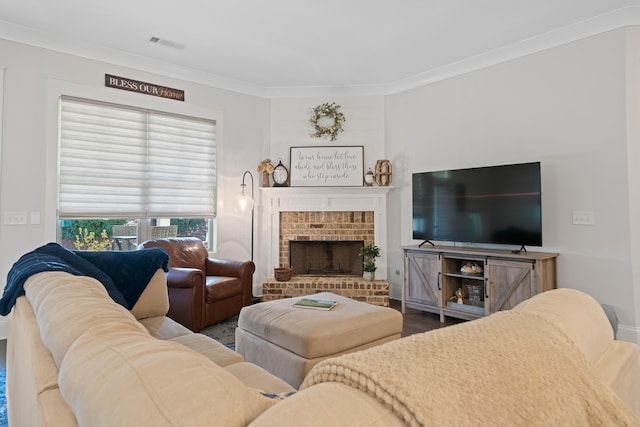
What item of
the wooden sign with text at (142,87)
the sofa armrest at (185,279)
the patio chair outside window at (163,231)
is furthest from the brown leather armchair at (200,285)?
the wooden sign with text at (142,87)

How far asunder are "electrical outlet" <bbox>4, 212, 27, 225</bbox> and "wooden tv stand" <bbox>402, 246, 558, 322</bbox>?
3.87 m

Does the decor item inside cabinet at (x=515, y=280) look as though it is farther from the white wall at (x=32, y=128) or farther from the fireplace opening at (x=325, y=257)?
the white wall at (x=32, y=128)

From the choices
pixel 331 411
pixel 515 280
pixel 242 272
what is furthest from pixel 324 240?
pixel 331 411

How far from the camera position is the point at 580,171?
→ 11.3 ft

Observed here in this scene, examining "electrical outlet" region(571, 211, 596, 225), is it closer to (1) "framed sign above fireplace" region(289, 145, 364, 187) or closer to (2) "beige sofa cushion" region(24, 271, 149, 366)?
(1) "framed sign above fireplace" region(289, 145, 364, 187)

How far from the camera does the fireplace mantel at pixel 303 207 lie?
194 inches

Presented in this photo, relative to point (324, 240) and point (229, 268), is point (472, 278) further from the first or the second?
point (229, 268)

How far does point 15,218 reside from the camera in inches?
135

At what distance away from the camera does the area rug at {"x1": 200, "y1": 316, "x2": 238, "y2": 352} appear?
325 cm

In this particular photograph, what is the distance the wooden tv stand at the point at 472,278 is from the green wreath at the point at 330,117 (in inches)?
75.3

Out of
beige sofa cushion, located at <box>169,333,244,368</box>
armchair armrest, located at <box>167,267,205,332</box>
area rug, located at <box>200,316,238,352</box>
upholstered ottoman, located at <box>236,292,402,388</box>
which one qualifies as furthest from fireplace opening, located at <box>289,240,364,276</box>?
beige sofa cushion, located at <box>169,333,244,368</box>

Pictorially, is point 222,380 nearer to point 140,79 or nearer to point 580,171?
point 580,171

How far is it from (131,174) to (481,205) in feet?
12.6

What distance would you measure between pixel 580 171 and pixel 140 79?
4.67 metres
